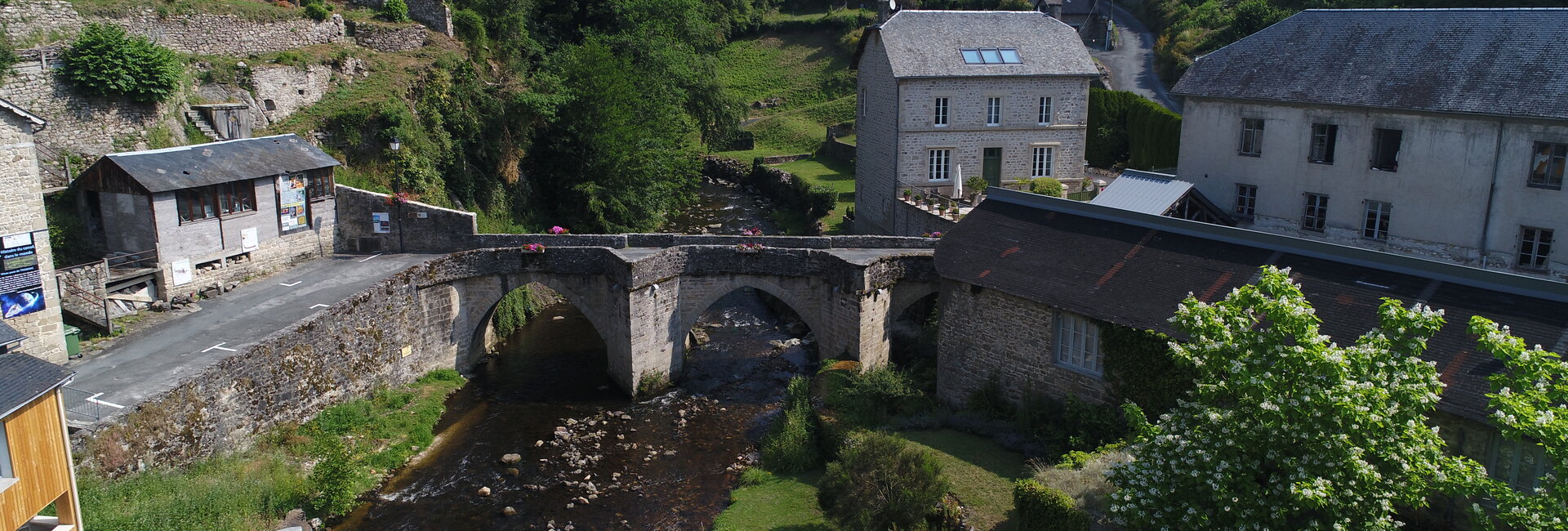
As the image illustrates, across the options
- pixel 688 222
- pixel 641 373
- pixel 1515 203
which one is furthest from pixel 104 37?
pixel 1515 203

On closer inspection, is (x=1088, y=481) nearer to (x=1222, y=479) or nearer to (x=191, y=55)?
(x=1222, y=479)

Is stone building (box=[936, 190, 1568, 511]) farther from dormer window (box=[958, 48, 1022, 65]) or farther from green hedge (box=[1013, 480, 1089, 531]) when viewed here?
dormer window (box=[958, 48, 1022, 65])

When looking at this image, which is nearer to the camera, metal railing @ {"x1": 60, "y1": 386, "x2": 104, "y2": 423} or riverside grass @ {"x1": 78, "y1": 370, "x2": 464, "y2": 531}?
riverside grass @ {"x1": 78, "y1": 370, "x2": 464, "y2": 531}

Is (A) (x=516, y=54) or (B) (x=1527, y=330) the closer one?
(B) (x=1527, y=330)

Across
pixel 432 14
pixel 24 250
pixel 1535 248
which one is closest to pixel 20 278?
pixel 24 250

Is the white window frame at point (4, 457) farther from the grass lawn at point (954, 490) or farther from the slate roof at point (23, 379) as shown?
the grass lawn at point (954, 490)

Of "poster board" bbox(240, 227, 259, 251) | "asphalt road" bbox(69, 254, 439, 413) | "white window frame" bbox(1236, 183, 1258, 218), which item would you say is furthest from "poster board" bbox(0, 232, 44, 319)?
"white window frame" bbox(1236, 183, 1258, 218)
